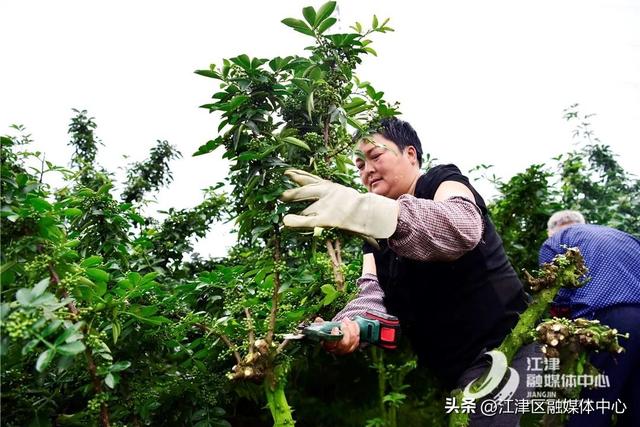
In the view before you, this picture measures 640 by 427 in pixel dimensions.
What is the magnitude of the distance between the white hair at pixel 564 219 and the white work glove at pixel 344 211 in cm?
230

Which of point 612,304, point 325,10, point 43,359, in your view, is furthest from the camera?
point 612,304

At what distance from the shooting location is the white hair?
345cm

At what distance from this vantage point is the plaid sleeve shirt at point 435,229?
1.69m

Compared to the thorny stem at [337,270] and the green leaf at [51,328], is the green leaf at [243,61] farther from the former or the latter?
the green leaf at [51,328]

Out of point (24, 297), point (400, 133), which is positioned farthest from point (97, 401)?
point (400, 133)

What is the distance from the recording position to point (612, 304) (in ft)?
8.77

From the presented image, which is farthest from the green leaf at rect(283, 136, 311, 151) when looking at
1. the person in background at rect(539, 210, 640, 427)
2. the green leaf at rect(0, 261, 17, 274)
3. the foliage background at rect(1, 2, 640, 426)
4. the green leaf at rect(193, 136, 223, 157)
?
the person in background at rect(539, 210, 640, 427)

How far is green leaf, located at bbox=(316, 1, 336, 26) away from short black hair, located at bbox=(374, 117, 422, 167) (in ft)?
1.97

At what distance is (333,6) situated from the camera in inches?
70.9

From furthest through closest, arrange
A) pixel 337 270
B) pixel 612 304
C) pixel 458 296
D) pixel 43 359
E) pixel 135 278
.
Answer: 1. pixel 612 304
2. pixel 337 270
3. pixel 458 296
4. pixel 135 278
5. pixel 43 359

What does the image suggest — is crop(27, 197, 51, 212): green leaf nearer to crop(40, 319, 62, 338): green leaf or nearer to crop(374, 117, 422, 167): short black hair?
crop(40, 319, 62, 338): green leaf

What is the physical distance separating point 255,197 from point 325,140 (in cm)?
37

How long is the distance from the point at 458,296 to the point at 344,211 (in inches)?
28.4

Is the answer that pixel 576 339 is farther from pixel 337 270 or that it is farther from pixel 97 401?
pixel 97 401
